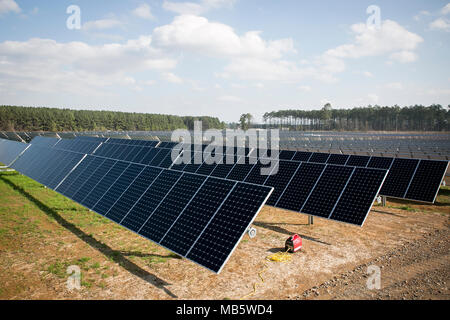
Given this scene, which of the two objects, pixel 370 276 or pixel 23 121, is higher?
pixel 23 121

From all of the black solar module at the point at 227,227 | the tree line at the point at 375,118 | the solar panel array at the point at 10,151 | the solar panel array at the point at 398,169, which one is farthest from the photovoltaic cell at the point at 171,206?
the tree line at the point at 375,118

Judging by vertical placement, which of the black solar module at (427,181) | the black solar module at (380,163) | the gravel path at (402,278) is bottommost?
the gravel path at (402,278)

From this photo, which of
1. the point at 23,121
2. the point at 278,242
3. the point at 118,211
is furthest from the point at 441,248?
the point at 23,121

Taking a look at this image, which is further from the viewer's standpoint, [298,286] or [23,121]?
[23,121]

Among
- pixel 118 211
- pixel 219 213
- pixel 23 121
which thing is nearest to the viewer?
pixel 219 213

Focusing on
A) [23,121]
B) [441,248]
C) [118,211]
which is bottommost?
[441,248]

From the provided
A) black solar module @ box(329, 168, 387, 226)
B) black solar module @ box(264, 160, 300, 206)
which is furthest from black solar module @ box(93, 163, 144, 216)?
black solar module @ box(329, 168, 387, 226)

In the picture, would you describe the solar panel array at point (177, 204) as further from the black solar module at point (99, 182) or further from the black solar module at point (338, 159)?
the black solar module at point (338, 159)
